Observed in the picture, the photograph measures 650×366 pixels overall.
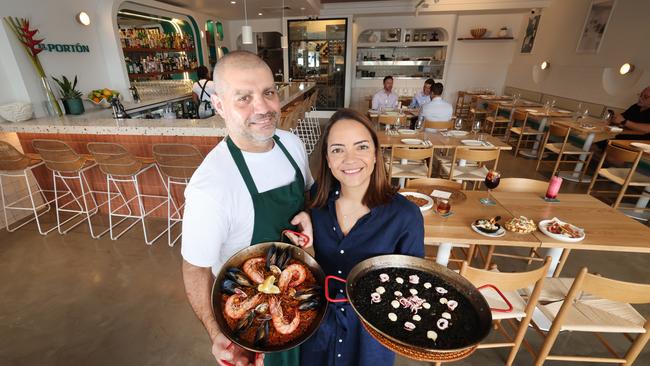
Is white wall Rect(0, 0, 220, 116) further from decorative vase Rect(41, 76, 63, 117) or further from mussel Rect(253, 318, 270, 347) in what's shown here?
mussel Rect(253, 318, 270, 347)

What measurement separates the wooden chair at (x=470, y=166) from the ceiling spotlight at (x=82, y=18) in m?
5.57

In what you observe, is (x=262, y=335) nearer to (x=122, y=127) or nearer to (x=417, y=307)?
(x=417, y=307)

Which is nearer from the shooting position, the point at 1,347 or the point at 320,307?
the point at 320,307

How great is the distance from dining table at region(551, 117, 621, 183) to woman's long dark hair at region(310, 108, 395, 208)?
4.93 m

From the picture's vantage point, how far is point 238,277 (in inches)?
39.0

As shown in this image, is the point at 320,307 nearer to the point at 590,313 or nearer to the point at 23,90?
the point at 590,313

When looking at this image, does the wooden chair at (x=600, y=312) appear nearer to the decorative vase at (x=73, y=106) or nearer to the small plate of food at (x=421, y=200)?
the small plate of food at (x=421, y=200)

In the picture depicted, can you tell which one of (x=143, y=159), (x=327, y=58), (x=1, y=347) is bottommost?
(x=1, y=347)

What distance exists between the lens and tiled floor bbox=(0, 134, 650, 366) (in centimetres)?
202

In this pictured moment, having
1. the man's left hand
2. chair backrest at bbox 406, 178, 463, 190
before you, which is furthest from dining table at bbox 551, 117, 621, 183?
the man's left hand

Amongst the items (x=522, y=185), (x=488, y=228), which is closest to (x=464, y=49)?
(x=522, y=185)

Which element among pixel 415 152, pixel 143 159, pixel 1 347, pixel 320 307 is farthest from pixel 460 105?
pixel 1 347

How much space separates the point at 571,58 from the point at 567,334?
21.8 feet

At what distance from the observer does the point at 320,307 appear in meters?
0.94
